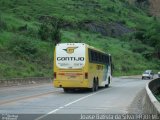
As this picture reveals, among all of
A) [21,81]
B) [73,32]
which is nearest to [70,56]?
[21,81]

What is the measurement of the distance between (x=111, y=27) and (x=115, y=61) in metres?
23.4

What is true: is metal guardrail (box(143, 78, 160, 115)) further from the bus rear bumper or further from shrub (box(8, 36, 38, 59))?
shrub (box(8, 36, 38, 59))

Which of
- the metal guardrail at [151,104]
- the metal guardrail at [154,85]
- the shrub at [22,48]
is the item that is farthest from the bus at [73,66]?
the shrub at [22,48]

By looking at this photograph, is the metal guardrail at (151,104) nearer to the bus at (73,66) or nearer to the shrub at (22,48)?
the bus at (73,66)

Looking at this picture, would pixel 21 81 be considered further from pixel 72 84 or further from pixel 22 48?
pixel 22 48

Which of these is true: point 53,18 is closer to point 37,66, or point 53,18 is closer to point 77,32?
point 77,32

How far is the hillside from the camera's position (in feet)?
207

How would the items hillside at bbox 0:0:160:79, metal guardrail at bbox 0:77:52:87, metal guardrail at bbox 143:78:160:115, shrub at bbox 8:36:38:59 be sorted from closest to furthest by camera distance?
metal guardrail at bbox 143:78:160:115, metal guardrail at bbox 0:77:52:87, shrub at bbox 8:36:38:59, hillside at bbox 0:0:160:79

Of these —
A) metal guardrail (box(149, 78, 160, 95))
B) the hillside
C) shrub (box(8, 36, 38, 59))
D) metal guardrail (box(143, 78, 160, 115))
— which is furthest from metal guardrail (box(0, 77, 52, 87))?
metal guardrail (box(143, 78, 160, 115))

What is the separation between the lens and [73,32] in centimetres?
9638

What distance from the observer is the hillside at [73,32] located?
63.0 m

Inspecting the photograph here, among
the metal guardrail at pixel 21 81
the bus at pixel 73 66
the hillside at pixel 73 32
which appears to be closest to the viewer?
the bus at pixel 73 66

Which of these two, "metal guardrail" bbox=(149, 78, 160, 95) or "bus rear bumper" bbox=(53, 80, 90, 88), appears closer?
"bus rear bumper" bbox=(53, 80, 90, 88)

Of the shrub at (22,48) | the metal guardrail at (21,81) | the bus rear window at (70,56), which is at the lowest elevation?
the metal guardrail at (21,81)
